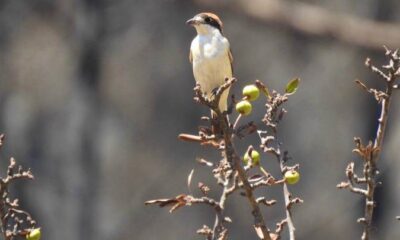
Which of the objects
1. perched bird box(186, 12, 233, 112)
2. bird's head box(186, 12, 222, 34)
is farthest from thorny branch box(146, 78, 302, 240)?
bird's head box(186, 12, 222, 34)

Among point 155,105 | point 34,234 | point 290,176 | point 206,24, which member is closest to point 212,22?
point 206,24

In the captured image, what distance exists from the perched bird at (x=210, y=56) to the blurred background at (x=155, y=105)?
101 inches

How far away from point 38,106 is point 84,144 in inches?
12.7

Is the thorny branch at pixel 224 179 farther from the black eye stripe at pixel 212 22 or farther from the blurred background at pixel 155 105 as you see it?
the blurred background at pixel 155 105

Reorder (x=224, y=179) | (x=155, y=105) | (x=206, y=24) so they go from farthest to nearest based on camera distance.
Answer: (x=155, y=105), (x=206, y=24), (x=224, y=179)

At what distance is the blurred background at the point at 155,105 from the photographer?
5.96 m

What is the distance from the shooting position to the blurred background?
5957 mm

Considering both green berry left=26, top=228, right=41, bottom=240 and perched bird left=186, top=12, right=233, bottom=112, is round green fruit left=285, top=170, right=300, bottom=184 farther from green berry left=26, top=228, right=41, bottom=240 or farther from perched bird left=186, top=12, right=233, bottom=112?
perched bird left=186, top=12, right=233, bottom=112

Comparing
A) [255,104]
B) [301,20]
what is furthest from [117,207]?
[301,20]

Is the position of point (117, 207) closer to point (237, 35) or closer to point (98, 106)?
point (98, 106)

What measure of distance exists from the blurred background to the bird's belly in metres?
2.74

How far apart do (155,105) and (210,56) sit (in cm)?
301

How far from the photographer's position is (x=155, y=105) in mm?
6059

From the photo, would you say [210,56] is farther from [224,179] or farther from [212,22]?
[224,179]
